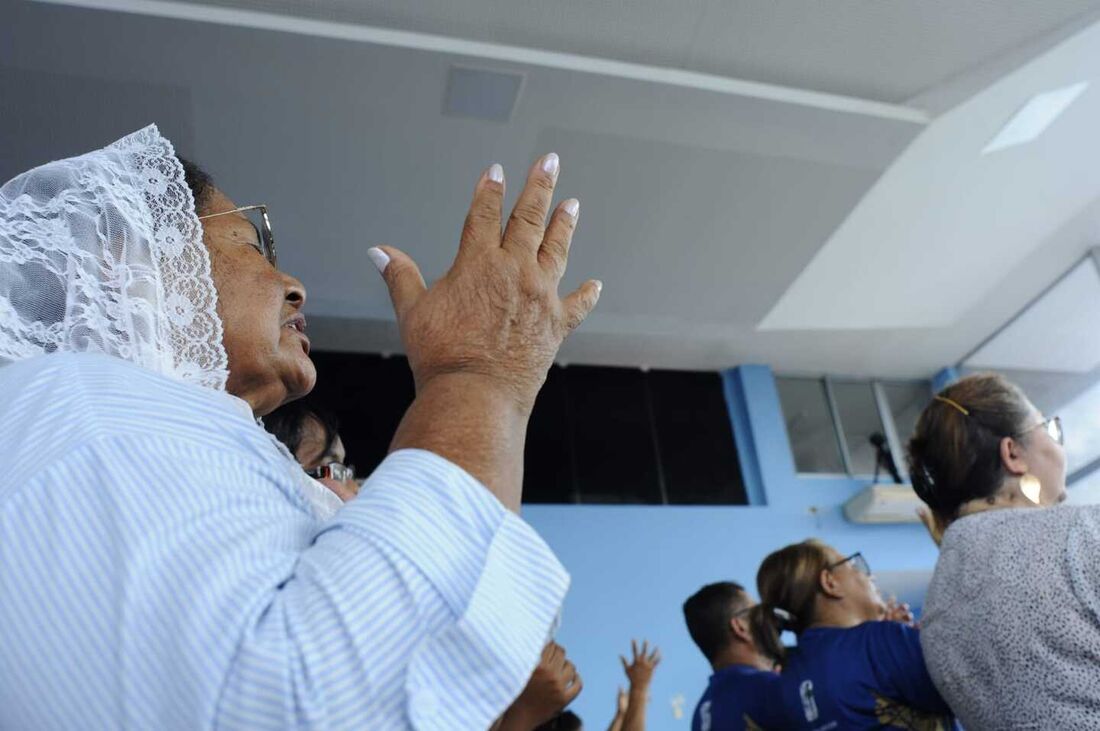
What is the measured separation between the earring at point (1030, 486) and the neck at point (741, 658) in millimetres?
1567

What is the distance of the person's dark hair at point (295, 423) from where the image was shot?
1.77 m

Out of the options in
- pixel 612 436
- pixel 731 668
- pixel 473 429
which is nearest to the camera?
pixel 473 429

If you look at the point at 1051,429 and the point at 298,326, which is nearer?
the point at 298,326

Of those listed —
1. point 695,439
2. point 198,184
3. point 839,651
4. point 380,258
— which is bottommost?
point 839,651

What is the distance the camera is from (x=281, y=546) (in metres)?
0.53

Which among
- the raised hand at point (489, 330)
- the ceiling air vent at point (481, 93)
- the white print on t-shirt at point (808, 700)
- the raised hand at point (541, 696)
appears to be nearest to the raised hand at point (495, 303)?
the raised hand at point (489, 330)

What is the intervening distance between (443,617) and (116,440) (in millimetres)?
249

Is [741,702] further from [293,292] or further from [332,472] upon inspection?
[293,292]

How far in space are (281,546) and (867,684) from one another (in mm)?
1566

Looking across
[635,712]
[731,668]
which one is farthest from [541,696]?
[635,712]

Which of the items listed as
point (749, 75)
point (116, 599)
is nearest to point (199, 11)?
point (749, 75)

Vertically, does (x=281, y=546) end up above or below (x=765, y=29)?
below

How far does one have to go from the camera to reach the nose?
1040 millimetres

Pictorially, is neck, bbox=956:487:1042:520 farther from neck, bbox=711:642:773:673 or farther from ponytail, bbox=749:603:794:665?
neck, bbox=711:642:773:673
